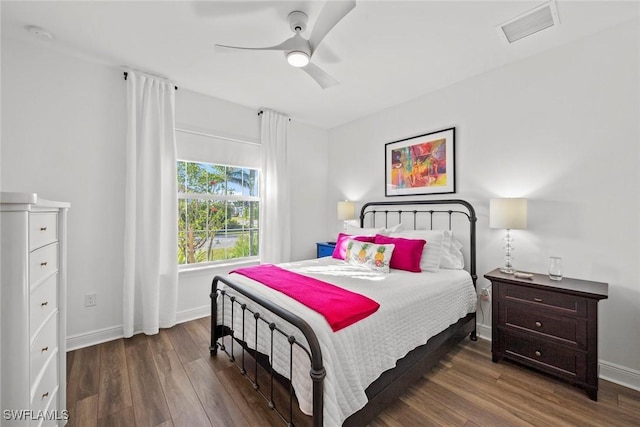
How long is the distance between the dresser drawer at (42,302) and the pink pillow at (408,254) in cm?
243

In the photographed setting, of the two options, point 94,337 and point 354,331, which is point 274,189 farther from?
point 354,331

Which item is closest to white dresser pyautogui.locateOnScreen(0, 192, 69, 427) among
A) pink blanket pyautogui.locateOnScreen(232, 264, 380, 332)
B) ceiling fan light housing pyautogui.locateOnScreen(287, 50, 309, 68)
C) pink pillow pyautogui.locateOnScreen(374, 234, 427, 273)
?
pink blanket pyautogui.locateOnScreen(232, 264, 380, 332)

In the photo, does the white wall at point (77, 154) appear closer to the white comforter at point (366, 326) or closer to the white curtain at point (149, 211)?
the white curtain at point (149, 211)

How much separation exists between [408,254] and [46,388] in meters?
2.55

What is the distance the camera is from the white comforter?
1.38 m

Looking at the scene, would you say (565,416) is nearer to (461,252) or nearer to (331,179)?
(461,252)

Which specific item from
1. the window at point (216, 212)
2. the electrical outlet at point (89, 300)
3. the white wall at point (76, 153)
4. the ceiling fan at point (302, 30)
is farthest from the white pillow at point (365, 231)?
the electrical outlet at point (89, 300)

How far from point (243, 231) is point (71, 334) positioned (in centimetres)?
199

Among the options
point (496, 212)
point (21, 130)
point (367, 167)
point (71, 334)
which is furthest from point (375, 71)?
point (71, 334)

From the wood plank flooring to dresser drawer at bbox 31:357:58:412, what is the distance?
39 cm

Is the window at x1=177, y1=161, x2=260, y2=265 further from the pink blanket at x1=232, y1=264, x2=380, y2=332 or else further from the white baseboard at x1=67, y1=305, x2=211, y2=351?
the pink blanket at x1=232, y1=264, x2=380, y2=332

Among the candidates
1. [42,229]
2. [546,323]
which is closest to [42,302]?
[42,229]

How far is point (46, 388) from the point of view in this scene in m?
1.30

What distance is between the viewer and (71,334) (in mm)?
2504
